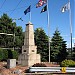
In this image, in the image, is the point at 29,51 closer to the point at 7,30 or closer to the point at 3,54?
the point at 3,54

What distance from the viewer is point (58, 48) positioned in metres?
47.8

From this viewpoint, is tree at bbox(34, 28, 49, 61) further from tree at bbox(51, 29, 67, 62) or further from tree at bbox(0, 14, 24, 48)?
tree at bbox(0, 14, 24, 48)

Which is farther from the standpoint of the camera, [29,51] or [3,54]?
[3,54]

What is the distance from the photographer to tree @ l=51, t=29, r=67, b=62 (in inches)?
1845

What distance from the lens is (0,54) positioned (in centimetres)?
4503

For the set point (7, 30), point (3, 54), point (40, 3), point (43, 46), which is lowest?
point (3, 54)

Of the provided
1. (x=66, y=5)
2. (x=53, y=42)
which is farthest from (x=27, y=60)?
(x=53, y=42)

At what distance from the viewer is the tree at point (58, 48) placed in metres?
46.9

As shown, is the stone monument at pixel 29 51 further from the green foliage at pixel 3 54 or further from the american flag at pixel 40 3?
the green foliage at pixel 3 54

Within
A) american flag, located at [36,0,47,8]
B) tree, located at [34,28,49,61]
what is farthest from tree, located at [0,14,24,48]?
american flag, located at [36,0,47,8]

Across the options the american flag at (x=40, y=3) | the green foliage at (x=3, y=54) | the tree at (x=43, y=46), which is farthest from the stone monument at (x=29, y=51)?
the tree at (x=43, y=46)

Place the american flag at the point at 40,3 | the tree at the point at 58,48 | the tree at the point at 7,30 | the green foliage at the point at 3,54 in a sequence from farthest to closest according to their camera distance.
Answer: the tree at the point at 7,30 < the tree at the point at 58,48 < the green foliage at the point at 3,54 < the american flag at the point at 40,3

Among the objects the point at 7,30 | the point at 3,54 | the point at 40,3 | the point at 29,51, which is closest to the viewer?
the point at 29,51

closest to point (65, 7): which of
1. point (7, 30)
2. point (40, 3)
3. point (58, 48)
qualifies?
point (40, 3)
